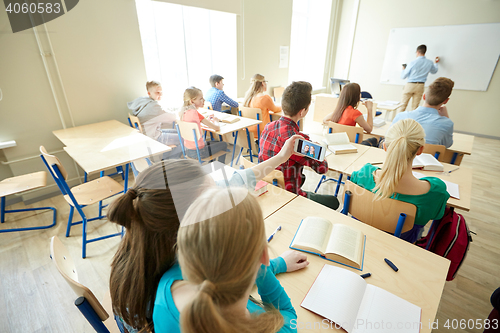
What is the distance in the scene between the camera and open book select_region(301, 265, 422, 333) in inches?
28.1

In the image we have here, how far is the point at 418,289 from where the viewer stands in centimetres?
83

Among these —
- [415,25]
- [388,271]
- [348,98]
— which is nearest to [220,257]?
[388,271]

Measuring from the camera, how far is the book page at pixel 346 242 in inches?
35.7

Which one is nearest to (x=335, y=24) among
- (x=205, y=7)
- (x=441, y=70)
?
(x=441, y=70)

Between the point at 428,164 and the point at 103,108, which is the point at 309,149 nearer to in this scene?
the point at 428,164

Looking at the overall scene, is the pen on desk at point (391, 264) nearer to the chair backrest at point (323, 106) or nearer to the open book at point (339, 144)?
the open book at point (339, 144)

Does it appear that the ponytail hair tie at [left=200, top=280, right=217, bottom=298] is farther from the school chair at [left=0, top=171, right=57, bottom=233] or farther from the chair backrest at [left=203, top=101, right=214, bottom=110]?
the chair backrest at [left=203, top=101, right=214, bottom=110]

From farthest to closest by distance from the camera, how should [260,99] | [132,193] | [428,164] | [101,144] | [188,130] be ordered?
[260,99]
[101,144]
[428,164]
[188,130]
[132,193]

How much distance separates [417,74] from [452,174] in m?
3.82

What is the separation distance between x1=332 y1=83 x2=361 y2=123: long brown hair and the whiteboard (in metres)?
3.64

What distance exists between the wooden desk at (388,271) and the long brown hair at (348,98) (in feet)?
5.32

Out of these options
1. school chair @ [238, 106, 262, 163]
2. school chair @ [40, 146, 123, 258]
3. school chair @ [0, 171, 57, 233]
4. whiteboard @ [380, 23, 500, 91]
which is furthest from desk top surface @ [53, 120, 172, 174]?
whiteboard @ [380, 23, 500, 91]

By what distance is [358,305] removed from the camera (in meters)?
0.76

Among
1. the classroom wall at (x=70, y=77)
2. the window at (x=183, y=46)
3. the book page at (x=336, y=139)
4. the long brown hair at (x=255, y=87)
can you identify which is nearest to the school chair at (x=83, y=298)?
the window at (x=183, y=46)
